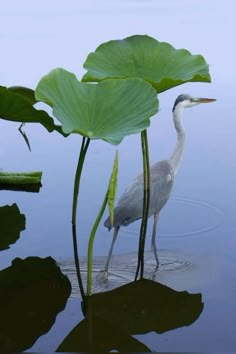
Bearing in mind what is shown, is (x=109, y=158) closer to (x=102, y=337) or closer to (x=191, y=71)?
(x=191, y=71)

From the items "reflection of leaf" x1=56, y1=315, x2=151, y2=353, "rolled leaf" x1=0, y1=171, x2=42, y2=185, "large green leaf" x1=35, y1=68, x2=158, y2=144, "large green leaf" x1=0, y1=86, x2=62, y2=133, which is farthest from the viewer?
"rolled leaf" x1=0, y1=171, x2=42, y2=185

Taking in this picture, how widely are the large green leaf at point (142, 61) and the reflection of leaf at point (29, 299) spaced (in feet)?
2.03

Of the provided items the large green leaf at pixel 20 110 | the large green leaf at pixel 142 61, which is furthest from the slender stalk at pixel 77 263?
the large green leaf at pixel 142 61

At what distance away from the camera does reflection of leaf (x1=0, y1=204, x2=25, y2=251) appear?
2123mm

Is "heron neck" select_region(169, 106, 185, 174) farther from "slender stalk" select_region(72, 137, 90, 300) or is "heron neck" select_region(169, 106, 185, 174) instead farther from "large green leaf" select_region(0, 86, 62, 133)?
"large green leaf" select_region(0, 86, 62, 133)

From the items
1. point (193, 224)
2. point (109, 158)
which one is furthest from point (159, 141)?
point (193, 224)

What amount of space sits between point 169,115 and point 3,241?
207cm

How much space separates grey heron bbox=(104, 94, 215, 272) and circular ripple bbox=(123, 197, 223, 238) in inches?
3.7

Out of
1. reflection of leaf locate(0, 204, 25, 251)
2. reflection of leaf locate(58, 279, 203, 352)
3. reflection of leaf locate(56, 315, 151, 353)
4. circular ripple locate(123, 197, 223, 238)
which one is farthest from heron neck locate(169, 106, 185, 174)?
reflection of leaf locate(56, 315, 151, 353)

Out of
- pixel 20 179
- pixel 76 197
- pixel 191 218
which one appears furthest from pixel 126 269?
pixel 20 179

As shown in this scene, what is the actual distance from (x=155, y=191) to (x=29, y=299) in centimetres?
66

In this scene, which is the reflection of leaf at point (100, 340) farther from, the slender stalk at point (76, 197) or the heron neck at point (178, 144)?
the heron neck at point (178, 144)

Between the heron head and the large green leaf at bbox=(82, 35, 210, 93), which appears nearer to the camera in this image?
the large green leaf at bbox=(82, 35, 210, 93)

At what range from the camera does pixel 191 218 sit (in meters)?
2.30
